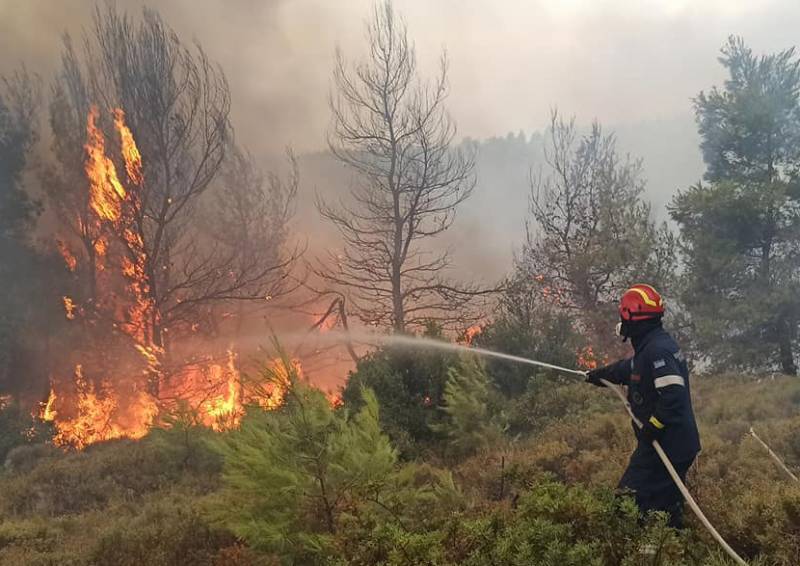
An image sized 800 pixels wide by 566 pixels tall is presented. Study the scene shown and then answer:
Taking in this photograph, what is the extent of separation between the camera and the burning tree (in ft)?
58.8

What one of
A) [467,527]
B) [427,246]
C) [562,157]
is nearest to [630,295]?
[467,527]

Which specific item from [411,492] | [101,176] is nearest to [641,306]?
[411,492]

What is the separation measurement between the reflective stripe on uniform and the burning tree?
50.0ft

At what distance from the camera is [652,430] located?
11.8 feet

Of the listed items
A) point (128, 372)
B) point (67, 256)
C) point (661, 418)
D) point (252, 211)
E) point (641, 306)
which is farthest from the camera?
point (252, 211)

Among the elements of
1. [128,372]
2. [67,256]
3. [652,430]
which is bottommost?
[652,430]

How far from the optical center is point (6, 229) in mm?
21672

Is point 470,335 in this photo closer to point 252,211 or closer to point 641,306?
point 641,306

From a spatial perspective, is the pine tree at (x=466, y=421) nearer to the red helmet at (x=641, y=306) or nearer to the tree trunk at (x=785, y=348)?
the red helmet at (x=641, y=306)

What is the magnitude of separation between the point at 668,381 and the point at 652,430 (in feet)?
1.14

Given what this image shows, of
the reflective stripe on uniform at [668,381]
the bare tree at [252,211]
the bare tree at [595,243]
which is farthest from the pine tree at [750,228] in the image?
the bare tree at [252,211]

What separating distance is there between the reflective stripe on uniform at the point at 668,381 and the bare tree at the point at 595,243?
15.4 m

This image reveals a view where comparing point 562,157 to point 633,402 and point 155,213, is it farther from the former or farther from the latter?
→ point 633,402

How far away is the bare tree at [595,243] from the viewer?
18609 mm
